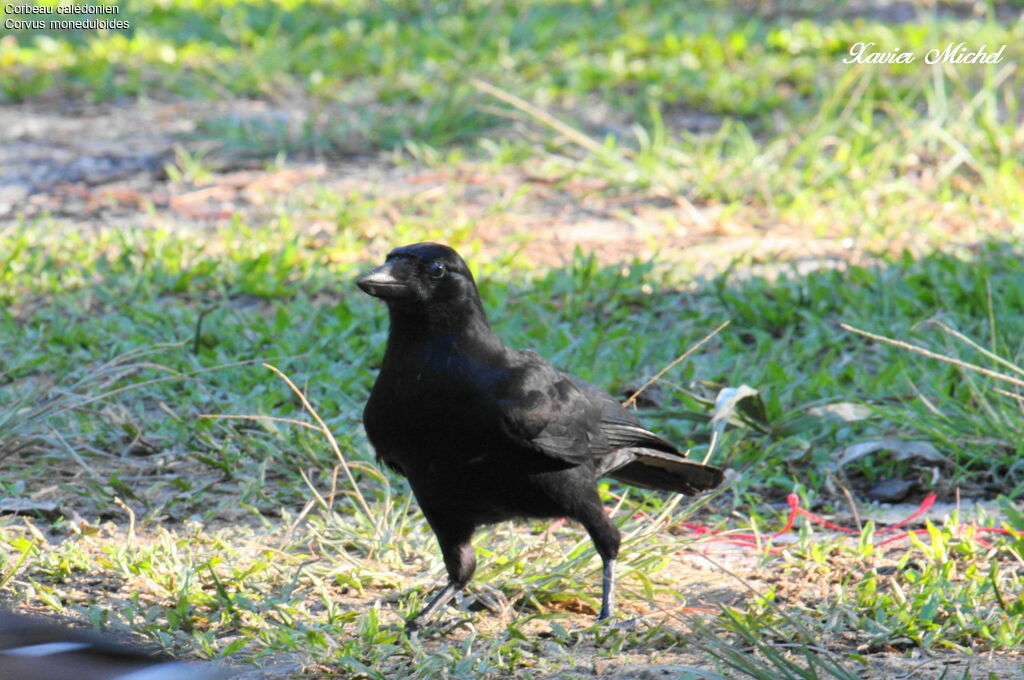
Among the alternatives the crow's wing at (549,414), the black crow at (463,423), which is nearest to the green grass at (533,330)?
the black crow at (463,423)

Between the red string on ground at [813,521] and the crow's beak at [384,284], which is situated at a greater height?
the crow's beak at [384,284]

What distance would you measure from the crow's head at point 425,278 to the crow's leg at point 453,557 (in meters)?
0.54

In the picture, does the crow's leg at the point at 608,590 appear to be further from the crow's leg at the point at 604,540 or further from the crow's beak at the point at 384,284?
the crow's beak at the point at 384,284

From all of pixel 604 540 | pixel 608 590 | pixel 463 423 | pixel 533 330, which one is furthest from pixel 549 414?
pixel 533 330

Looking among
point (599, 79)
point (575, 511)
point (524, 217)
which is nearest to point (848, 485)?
point (575, 511)

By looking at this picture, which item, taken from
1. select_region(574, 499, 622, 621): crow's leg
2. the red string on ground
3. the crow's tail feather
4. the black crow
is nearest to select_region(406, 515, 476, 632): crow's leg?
the black crow

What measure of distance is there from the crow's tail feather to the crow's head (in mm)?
724

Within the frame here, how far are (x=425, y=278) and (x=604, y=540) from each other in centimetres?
80

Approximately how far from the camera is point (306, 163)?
7008mm

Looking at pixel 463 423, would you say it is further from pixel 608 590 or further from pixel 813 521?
pixel 813 521

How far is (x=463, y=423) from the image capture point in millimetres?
3014

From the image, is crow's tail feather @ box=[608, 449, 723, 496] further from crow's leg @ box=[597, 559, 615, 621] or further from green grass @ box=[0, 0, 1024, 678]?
crow's leg @ box=[597, 559, 615, 621]

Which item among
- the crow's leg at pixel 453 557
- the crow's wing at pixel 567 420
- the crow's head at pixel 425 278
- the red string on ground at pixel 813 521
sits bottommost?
the red string on ground at pixel 813 521

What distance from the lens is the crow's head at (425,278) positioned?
3.06 m
